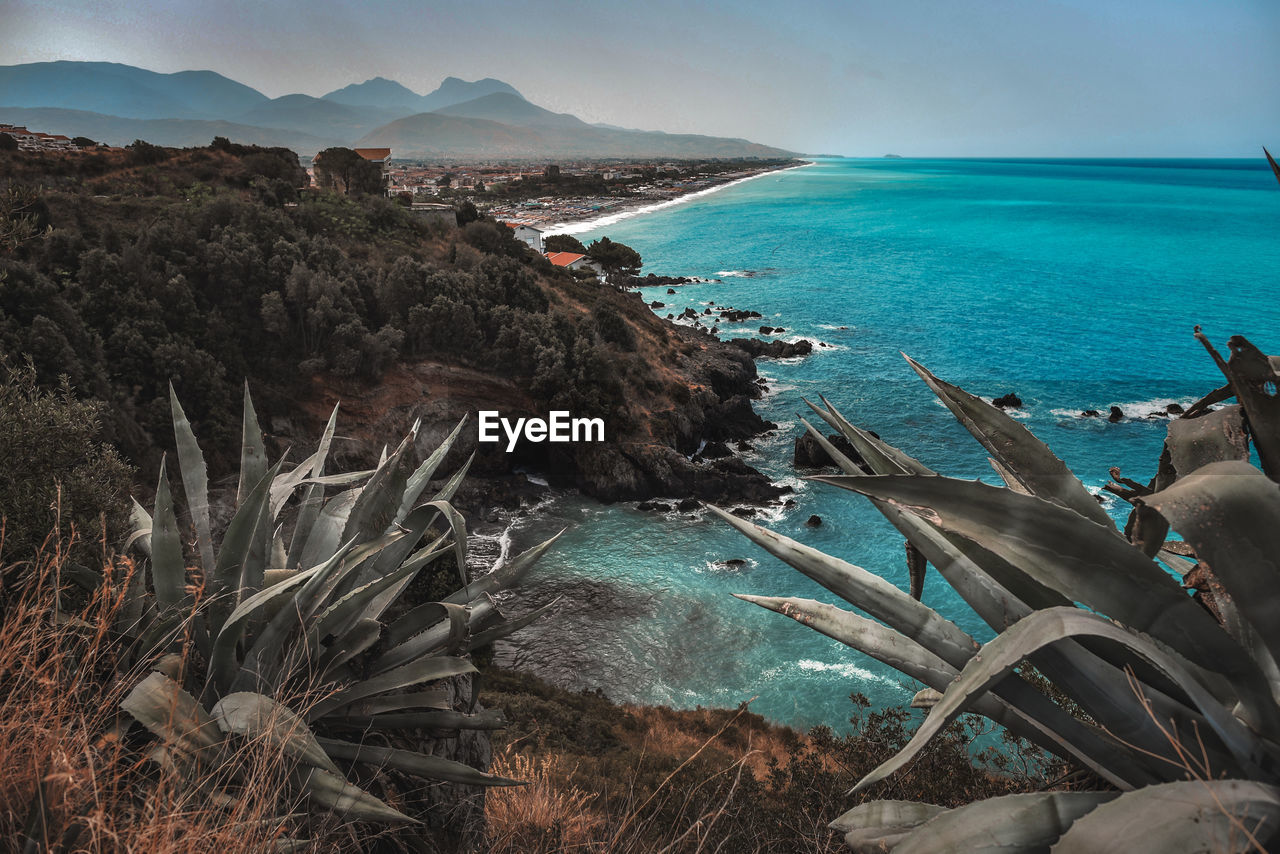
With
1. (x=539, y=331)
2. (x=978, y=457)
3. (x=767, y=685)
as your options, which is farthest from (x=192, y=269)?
(x=978, y=457)

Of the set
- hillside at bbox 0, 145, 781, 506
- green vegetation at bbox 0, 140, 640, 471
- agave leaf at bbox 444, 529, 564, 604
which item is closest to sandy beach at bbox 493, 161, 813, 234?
hillside at bbox 0, 145, 781, 506

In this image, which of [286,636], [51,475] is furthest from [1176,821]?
[51,475]

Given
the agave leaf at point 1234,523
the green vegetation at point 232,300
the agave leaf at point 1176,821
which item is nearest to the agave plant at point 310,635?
the agave leaf at point 1176,821

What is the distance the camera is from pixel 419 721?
3.24m

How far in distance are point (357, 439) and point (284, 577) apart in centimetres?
1929

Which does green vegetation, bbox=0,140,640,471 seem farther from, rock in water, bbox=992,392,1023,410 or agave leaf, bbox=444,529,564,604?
rock in water, bbox=992,392,1023,410

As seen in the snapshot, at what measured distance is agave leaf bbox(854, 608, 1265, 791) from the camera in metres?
1.32

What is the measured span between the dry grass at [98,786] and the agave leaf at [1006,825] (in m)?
1.82

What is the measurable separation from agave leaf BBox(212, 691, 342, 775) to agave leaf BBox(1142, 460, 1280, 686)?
2.49m

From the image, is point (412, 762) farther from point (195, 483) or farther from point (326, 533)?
point (195, 483)

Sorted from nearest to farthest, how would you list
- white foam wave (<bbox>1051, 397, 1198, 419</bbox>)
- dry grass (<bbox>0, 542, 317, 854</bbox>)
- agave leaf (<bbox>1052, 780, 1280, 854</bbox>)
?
1. agave leaf (<bbox>1052, 780, 1280, 854</bbox>)
2. dry grass (<bbox>0, 542, 317, 854</bbox>)
3. white foam wave (<bbox>1051, 397, 1198, 419</bbox>)

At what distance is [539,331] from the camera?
1054 inches

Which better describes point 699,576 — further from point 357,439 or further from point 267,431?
point 267,431

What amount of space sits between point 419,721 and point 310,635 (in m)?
0.67
